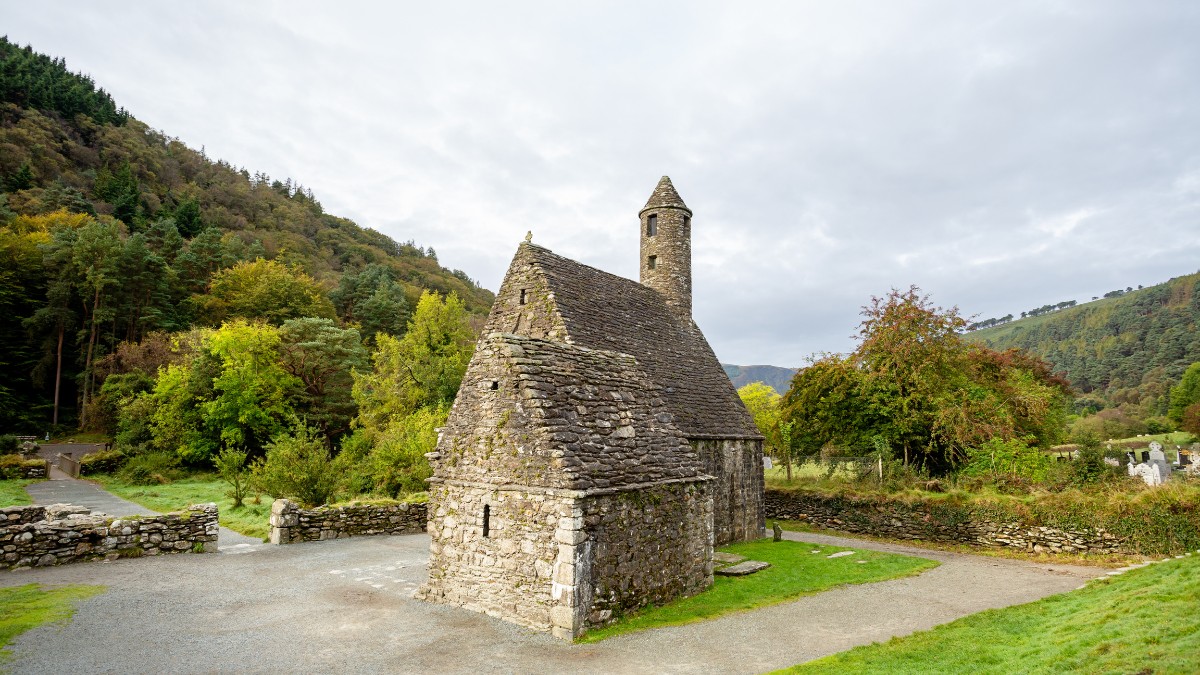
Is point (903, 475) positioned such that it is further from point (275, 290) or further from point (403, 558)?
point (275, 290)

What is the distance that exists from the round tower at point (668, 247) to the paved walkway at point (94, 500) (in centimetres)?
1694

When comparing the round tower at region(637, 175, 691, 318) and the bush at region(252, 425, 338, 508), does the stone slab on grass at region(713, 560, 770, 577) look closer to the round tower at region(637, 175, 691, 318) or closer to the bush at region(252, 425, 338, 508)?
the round tower at region(637, 175, 691, 318)

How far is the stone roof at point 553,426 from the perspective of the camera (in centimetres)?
1030

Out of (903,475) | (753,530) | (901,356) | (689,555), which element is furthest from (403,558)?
(901,356)

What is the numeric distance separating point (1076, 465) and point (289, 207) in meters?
112

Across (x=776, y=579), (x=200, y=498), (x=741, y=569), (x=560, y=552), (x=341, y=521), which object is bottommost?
(x=776, y=579)

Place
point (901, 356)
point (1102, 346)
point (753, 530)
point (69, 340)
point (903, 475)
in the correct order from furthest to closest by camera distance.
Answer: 1. point (1102, 346)
2. point (69, 340)
3. point (901, 356)
4. point (903, 475)
5. point (753, 530)

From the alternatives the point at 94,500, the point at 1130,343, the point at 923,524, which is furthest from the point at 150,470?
the point at 1130,343

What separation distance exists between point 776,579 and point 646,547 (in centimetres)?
507

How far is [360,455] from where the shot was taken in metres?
29.3

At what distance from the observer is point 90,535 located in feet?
44.7

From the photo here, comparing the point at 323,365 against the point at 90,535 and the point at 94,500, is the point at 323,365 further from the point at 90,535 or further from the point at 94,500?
the point at 90,535

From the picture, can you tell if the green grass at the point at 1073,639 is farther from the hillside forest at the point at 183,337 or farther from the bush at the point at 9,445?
the bush at the point at 9,445

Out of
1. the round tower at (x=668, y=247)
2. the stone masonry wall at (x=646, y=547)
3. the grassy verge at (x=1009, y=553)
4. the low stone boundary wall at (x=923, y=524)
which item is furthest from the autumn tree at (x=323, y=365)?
the stone masonry wall at (x=646, y=547)
